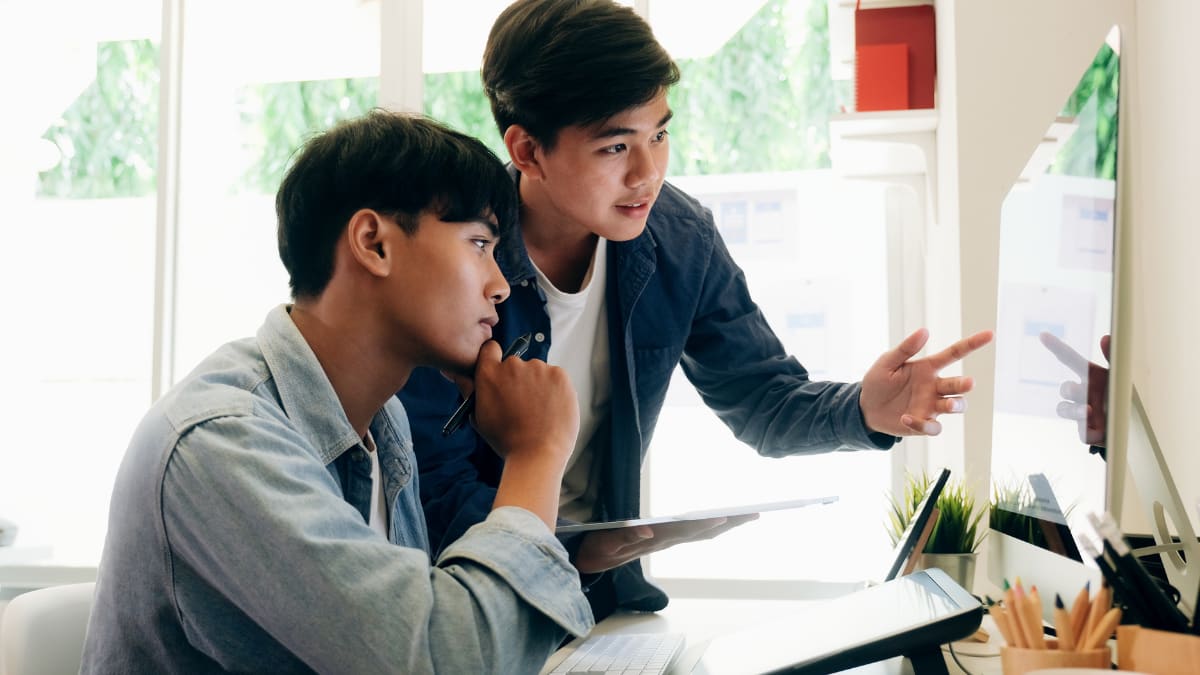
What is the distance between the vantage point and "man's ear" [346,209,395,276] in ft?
3.36

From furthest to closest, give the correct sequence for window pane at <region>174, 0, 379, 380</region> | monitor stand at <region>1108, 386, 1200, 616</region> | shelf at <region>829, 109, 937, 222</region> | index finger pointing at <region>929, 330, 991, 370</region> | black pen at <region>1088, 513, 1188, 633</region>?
window pane at <region>174, 0, 379, 380</region> → shelf at <region>829, 109, 937, 222</region> → index finger pointing at <region>929, 330, 991, 370</region> → monitor stand at <region>1108, 386, 1200, 616</region> → black pen at <region>1088, 513, 1188, 633</region>

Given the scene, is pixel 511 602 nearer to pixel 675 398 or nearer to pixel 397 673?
pixel 397 673

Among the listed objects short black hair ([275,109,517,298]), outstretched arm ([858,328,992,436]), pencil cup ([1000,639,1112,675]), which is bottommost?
pencil cup ([1000,639,1112,675])

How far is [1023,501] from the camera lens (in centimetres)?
108

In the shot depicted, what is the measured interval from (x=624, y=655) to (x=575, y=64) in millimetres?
752

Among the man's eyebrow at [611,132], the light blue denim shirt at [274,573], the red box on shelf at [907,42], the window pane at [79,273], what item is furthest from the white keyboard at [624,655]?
the window pane at [79,273]

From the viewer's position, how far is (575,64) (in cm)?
138

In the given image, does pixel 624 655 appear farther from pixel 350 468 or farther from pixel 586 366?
pixel 586 366

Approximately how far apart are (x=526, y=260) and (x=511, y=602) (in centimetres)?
76

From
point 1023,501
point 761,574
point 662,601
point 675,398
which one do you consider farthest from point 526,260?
point 761,574

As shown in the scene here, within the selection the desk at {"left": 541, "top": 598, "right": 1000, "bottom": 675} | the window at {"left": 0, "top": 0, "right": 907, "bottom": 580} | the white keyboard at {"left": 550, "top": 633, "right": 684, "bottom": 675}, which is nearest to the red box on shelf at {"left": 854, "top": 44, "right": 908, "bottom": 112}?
the window at {"left": 0, "top": 0, "right": 907, "bottom": 580}

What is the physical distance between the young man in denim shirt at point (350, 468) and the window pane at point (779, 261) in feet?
4.56

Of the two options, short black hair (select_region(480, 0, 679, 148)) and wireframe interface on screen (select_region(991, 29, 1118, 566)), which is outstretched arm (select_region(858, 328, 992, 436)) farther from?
short black hair (select_region(480, 0, 679, 148))

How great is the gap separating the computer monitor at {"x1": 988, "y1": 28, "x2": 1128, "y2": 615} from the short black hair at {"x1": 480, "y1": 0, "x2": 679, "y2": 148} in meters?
0.50
